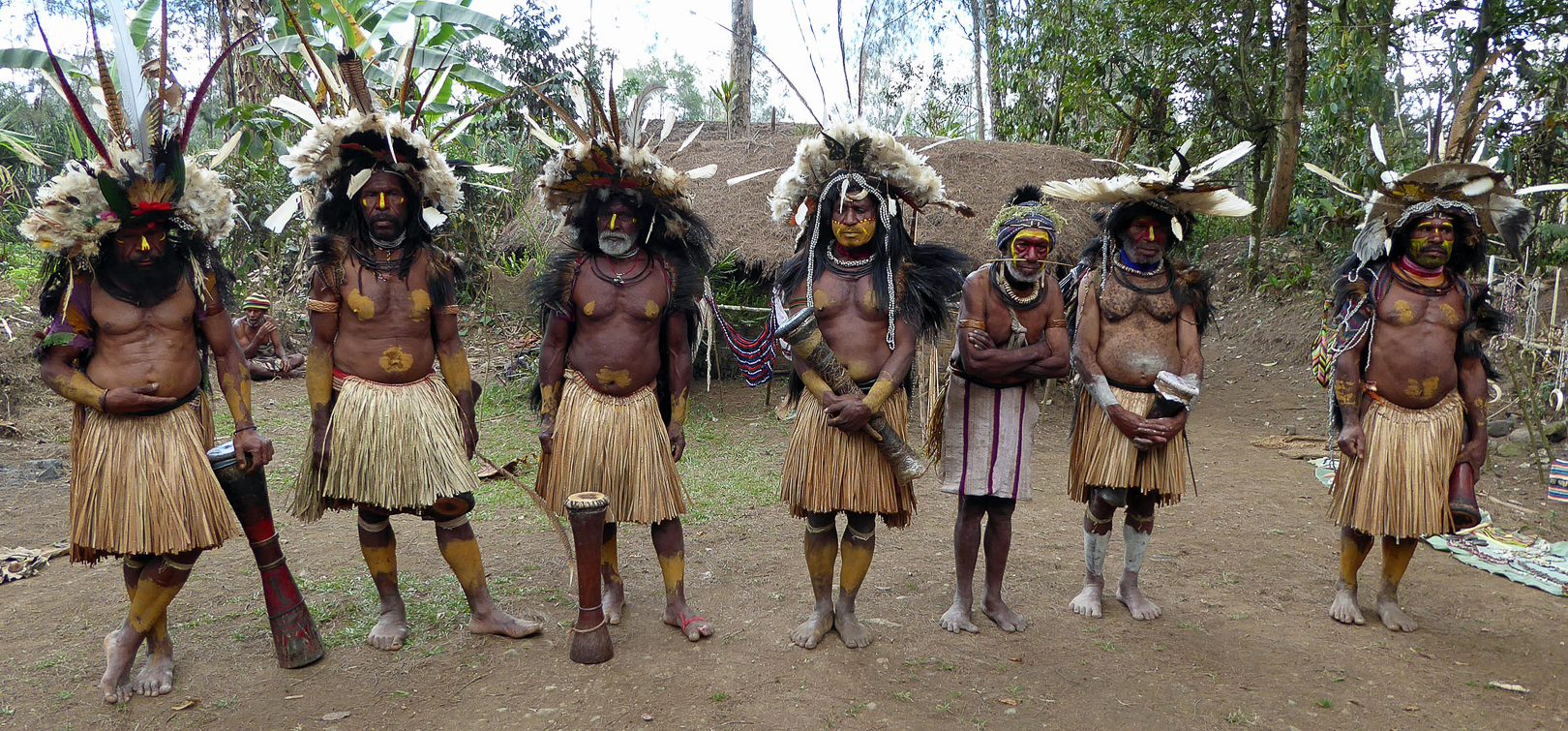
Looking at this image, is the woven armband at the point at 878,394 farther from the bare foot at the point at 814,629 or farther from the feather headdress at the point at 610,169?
the feather headdress at the point at 610,169

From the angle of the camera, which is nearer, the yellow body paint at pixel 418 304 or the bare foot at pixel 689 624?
the yellow body paint at pixel 418 304

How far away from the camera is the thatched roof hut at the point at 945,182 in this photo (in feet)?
27.2

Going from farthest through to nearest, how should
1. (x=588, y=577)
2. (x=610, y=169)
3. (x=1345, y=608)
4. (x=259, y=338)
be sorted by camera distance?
(x=259, y=338), (x=1345, y=608), (x=610, y=169), (x=588, y=577)

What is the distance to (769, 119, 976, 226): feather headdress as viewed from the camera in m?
3.36

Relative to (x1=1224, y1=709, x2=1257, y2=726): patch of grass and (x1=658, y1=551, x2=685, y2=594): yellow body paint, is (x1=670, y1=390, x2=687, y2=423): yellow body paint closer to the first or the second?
(x1=658, y1=551, x2=685, y2=594): yellow body paint

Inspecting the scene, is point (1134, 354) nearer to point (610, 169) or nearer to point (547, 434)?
point (610, 169)

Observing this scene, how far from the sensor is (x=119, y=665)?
302 centimetres

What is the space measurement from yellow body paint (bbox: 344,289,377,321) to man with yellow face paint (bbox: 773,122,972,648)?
1466 mm

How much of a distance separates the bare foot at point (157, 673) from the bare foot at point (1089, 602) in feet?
11.1

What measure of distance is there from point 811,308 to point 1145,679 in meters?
1.77

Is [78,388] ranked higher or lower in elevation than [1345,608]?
higher

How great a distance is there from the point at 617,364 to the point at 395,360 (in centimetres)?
80

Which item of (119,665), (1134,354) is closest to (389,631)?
(119,665)

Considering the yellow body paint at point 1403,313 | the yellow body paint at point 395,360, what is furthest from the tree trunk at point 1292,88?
the yellow body paint at point 395,360
